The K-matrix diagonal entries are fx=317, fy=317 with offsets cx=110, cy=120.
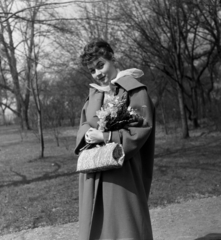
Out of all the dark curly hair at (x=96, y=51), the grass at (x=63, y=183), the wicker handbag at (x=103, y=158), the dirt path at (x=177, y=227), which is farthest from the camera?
the grass at (x=63, y=183)

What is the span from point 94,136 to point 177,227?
2216 millimetres

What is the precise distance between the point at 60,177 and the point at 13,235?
9.82 feet

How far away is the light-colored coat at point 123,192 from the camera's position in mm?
2176

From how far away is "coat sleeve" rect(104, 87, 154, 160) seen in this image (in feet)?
7.03

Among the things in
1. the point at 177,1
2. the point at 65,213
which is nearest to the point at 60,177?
the point at 65,213

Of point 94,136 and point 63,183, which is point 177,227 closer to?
point 94,136

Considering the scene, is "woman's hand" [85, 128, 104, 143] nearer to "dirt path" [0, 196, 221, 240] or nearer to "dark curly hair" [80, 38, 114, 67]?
"dark curly hair" [80, 38, 114, 67]

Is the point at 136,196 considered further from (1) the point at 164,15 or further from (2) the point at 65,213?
(1) the point at 164,15

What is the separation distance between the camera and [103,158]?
213 cm

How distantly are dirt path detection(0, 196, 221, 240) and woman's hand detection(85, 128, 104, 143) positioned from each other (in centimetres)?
193

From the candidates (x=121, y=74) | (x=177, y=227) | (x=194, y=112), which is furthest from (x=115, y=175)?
(x=194, y=112)

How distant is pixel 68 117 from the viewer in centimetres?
2062

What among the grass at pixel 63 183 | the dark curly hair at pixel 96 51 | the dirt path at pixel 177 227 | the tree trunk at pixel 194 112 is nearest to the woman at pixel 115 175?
the dark curly hair at pixel 96 51

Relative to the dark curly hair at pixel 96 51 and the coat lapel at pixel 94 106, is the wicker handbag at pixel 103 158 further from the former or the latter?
the dark curly hair at pixel 96 51
